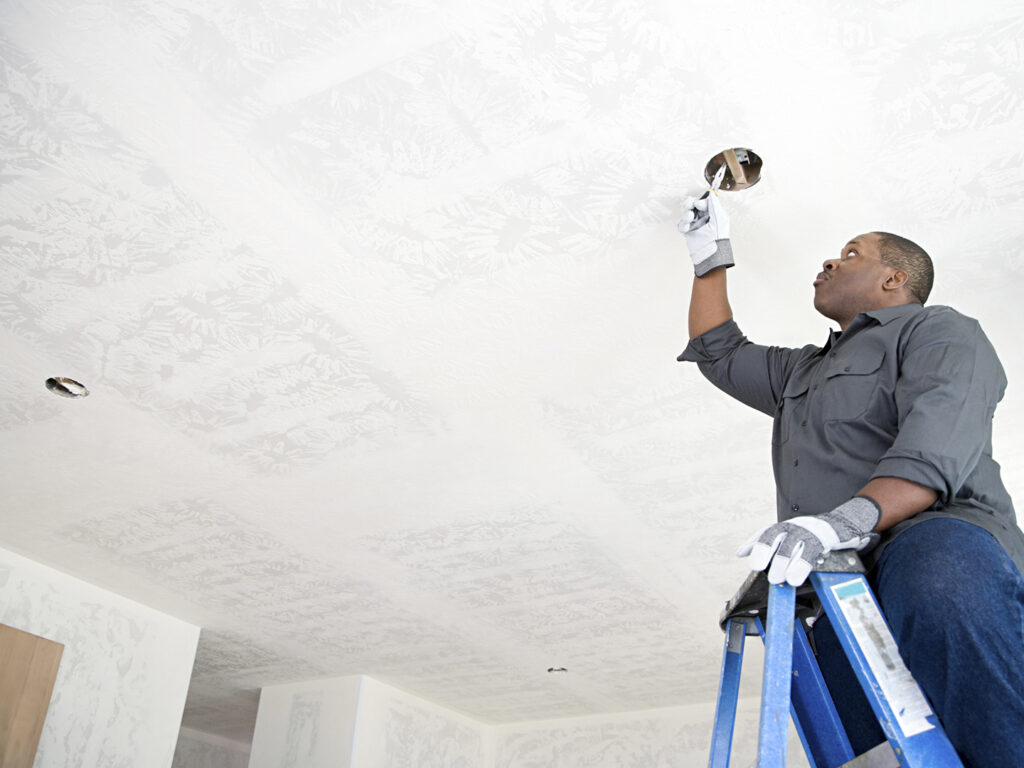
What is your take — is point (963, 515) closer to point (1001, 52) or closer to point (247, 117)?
point (1001, 52)

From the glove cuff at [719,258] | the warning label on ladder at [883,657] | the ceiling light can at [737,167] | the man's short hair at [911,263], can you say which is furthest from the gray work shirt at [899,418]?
the ceiling light can at [737,167]

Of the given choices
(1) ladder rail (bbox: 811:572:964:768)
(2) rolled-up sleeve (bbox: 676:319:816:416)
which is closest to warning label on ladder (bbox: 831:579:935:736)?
(1) ladder rail (bbox: 811:572:964:768)

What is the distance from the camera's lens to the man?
117 centimetres

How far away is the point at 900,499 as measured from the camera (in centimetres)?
130

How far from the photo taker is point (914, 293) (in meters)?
1.90

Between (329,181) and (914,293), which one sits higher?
(329,181)

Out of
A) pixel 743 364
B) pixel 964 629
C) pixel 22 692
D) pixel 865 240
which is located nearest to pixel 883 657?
pixel 964 629

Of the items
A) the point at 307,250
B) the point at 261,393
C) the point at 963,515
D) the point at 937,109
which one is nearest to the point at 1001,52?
the point at 937,109

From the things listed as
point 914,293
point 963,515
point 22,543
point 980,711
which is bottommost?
point 980,711

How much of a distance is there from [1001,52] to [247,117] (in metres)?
1.72

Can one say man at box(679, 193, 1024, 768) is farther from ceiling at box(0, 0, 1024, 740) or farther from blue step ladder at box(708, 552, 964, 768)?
ceiling at box(0, 0, 1024, 740)

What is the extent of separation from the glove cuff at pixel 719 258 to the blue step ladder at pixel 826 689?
91 cm

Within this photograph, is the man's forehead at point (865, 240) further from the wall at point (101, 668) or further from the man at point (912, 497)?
the wall at point (101, 668)

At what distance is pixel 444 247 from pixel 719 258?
0.77 meters
